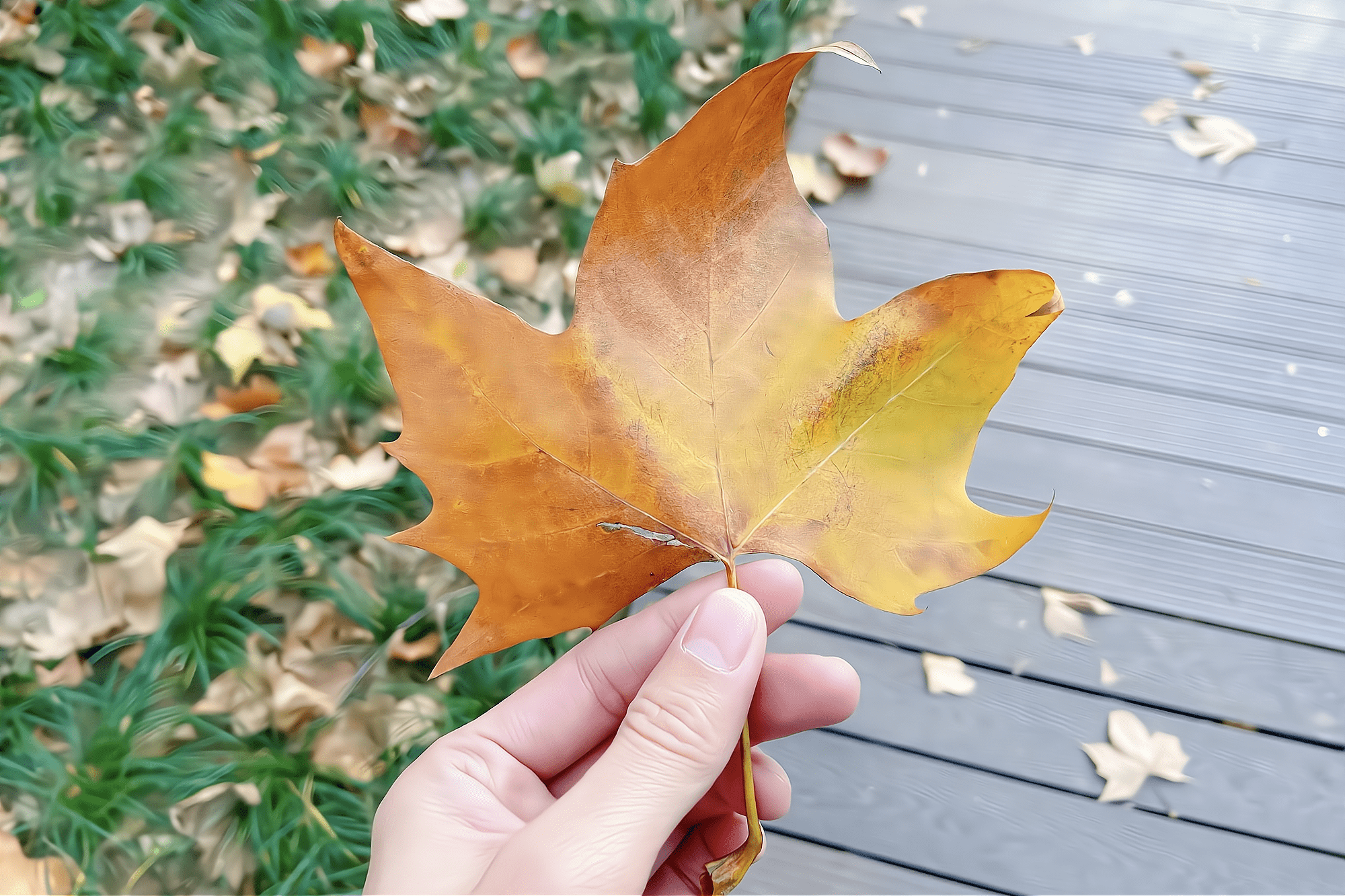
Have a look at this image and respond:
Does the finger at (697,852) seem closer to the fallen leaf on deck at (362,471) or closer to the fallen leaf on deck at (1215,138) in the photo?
the fallen leaf on deck at (362,471)

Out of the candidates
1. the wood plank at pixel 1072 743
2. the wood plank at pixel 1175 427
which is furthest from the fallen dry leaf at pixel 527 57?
the wood plank at pixel 1072 743

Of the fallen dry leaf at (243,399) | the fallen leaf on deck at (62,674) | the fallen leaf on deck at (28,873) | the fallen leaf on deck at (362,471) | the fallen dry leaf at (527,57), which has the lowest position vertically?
the fallen leaf on deck at (28,873)

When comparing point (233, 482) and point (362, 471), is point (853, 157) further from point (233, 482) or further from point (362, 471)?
point (233, 482)

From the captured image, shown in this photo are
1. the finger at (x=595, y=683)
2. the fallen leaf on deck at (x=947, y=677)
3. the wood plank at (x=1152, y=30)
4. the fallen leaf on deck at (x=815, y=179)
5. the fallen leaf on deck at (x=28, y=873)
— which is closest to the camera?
the finger at (x=595, y=683)

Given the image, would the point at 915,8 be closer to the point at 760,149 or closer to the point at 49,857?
the point at 760,149

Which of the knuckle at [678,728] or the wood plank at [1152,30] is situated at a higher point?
the wood plank at [1152,30]

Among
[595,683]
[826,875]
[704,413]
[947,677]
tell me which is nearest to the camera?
[704,413]

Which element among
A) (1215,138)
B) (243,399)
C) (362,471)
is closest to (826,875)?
(362,471)
